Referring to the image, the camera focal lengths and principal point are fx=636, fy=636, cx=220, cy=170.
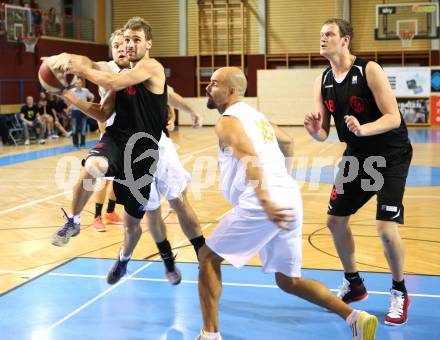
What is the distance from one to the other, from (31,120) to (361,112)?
16511mm

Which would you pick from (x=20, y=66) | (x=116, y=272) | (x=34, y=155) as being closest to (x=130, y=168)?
(x=116, y=272)

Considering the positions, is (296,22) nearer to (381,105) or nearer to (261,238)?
(381,105)

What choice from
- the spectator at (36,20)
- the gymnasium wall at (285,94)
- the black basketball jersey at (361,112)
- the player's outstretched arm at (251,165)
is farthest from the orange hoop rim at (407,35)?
the player's outstretched arm at (251,165)

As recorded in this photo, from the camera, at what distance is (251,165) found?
3.64m

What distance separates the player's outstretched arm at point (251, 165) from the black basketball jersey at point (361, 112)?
4.20ft

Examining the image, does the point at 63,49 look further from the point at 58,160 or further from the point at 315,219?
the point at 315,219

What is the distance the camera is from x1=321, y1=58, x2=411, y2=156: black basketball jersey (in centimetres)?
465

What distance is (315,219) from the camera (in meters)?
8.41

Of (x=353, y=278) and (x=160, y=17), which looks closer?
(x=353, y=278)

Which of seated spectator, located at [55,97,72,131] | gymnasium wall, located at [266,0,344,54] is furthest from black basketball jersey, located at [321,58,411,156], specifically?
gymnasium wall, located at [266,0,344,54]

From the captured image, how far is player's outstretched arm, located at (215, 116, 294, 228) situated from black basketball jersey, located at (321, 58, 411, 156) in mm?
1281

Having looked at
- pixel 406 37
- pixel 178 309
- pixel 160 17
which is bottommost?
pixel 178 309

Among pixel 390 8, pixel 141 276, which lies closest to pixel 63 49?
pixel 390 8

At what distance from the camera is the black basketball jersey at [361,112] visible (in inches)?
183
